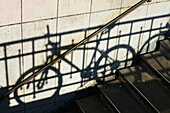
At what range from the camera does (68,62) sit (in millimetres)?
5473

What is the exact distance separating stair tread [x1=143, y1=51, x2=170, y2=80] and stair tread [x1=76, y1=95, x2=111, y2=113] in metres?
1.31

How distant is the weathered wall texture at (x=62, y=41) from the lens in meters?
4.72

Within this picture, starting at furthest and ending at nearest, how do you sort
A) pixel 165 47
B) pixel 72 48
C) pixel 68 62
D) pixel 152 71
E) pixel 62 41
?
pixel 165 47 → pixel 152 71 → pixel 68 62 → pixel 62 41 → pixel 72 48

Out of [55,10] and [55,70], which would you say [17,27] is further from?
[55,70]

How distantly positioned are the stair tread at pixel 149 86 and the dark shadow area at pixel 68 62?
136mm

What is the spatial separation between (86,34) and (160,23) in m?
1.79

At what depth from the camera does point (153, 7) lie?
19.2 feet

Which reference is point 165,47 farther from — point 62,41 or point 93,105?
point 62,41

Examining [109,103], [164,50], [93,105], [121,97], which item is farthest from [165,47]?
[93,105]

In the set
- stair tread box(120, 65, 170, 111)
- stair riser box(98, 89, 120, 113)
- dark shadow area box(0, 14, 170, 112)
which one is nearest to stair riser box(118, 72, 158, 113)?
stair tread box(120, 65, 170, 111)

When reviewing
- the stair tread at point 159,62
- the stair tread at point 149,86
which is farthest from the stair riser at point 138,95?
the stair tread at point 159,62

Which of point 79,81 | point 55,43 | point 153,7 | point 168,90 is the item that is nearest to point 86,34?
point 55,43

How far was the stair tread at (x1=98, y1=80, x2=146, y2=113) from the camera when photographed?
5426 millimetres

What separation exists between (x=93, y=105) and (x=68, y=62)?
1025 millimetres
